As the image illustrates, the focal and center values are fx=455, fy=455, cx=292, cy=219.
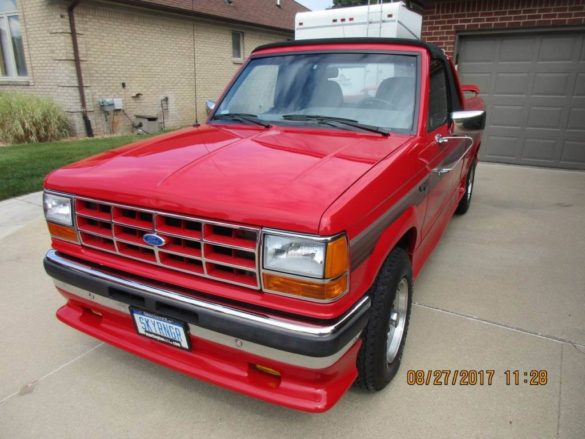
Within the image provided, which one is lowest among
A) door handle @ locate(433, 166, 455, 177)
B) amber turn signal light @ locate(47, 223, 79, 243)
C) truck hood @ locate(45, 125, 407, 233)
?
amber turn signal light @ locate(47, 223, 79, 243)

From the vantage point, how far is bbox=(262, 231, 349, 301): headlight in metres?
1.81

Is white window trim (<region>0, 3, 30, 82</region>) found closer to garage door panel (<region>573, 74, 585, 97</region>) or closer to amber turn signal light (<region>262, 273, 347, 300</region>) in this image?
garage door panel (<region>573, 74, 585, 97</region>)

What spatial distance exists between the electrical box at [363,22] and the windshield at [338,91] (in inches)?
130

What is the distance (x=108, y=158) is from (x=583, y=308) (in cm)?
355

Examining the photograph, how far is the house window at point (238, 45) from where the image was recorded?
16.4 m

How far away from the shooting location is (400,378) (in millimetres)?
2703

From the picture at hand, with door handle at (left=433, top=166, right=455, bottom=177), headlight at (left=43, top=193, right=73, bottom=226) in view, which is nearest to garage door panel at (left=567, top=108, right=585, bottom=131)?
door handle at (left=433, top=166, right=455, bottom=177)

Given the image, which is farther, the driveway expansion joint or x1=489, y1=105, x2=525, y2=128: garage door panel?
x1=489, y1=105, x2=525, y2=128: garage door panel

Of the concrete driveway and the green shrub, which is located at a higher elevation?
the green shrub

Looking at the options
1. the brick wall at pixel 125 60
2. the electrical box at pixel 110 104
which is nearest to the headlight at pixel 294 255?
the brick wall at pixel 125 60

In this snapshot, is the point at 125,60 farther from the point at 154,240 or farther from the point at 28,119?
the point at 154,240

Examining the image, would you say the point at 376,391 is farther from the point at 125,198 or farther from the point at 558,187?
the point at 558,187

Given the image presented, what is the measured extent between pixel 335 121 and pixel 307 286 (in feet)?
4.81

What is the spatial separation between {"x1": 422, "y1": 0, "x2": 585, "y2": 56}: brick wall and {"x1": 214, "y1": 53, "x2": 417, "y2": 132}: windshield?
5.95 m
